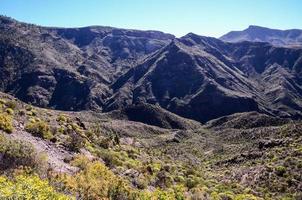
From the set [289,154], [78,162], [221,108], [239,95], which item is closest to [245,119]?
[221,108]

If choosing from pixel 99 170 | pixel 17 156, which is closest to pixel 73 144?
pixel 99 170

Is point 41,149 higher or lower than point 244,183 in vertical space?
higher

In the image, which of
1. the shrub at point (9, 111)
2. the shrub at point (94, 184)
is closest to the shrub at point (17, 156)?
the shrub at point (94, 184)

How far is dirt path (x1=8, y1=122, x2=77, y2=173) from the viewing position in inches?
833

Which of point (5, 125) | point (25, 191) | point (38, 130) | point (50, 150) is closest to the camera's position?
point (25, 191)

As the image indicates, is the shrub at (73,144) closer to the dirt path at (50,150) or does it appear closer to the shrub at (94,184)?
the dirt path at (50,150)

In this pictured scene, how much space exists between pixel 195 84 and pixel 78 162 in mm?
167469

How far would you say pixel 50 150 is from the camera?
935 inches

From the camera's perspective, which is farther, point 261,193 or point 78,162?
point 261,193

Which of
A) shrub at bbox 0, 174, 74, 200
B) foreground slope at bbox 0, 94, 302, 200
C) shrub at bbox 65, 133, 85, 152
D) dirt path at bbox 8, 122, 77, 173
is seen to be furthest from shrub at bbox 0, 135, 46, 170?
shrub at bbox 65, 133, 85, 152

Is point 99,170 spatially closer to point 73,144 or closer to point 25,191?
point 73,144

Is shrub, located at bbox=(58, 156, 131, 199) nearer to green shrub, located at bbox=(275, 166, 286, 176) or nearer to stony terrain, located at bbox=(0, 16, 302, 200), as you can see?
stony terrain, located at bbox=(0, 16, 302, 200)

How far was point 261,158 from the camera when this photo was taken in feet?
156

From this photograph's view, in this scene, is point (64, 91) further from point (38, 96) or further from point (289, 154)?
point (289, 154)
